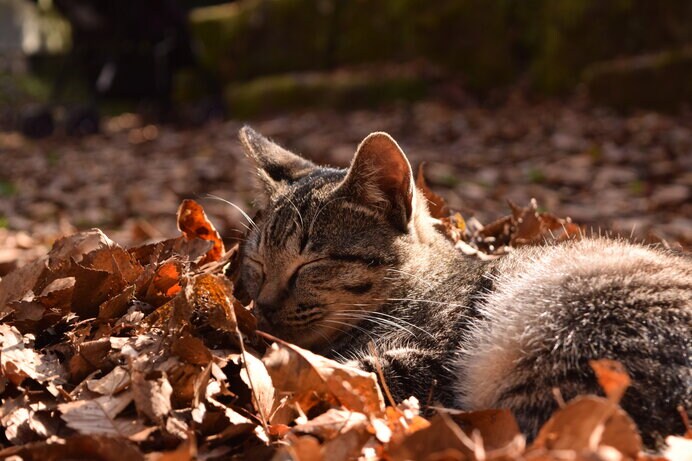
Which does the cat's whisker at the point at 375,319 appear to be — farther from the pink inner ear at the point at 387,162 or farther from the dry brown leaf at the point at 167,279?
the dry brown leaf at the point at 167,279

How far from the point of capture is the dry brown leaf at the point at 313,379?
229 cm

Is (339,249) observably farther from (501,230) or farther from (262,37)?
(262,37)

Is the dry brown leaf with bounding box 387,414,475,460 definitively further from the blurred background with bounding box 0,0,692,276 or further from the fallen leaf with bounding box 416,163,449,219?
the blurred background with bounding box 0,0,692,276

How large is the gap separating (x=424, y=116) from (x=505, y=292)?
788 centimetres

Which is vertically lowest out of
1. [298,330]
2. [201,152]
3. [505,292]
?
[201,152]

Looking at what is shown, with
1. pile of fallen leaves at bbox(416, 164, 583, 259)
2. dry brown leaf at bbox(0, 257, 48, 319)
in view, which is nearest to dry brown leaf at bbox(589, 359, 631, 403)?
pile of fallen leaves at bbox(416, 164, 583, 259)

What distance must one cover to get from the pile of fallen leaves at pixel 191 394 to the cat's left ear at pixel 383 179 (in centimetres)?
69

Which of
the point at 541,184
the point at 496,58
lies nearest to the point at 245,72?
the point at 496,58

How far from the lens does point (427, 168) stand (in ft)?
25.2

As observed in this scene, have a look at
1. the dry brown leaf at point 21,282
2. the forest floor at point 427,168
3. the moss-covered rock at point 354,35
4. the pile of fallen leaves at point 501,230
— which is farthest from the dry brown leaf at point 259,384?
the moss-covered rock at point 354,35

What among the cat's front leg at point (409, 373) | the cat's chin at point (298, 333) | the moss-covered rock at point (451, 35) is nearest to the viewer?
the cat's front leg at point (409, 373)

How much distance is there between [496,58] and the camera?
1055 centimetres

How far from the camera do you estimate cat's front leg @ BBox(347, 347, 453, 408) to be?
2.50 metres

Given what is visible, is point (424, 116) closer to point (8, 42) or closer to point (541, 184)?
point (541, 184)
